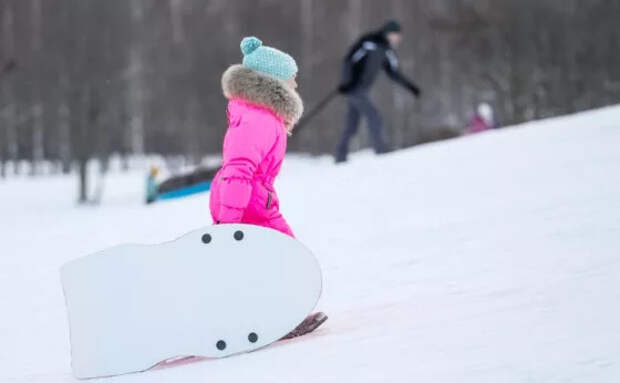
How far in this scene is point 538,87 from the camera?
2908 centimetres

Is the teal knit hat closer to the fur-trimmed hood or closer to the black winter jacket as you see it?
the fur-trimmed hood

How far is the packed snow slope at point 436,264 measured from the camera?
296cm

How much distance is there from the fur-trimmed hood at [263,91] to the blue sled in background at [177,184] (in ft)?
31.1

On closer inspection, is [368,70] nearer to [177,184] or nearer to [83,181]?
[177,184]

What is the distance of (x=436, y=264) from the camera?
488cm

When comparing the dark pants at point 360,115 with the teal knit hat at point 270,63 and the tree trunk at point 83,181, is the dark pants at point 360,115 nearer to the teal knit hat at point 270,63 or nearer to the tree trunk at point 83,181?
the teal knit hat at point 270,63

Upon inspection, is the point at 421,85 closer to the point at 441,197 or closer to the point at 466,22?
the point at 466,22

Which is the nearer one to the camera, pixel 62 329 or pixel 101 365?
pixel 101 365

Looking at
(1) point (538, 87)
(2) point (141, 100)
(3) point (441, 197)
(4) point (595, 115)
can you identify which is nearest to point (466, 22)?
(1) point (538, 87)

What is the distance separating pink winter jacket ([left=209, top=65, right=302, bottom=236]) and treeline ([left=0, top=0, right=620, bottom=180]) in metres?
21.1

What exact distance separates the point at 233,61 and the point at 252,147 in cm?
3329

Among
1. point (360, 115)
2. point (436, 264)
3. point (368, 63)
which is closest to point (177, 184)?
point (360, 115)

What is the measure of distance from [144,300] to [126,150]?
116 feet

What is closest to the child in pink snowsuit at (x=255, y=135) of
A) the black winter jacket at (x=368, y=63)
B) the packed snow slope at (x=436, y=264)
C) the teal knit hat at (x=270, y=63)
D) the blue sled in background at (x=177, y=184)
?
the teal knit hat at (x=270, y=63)
